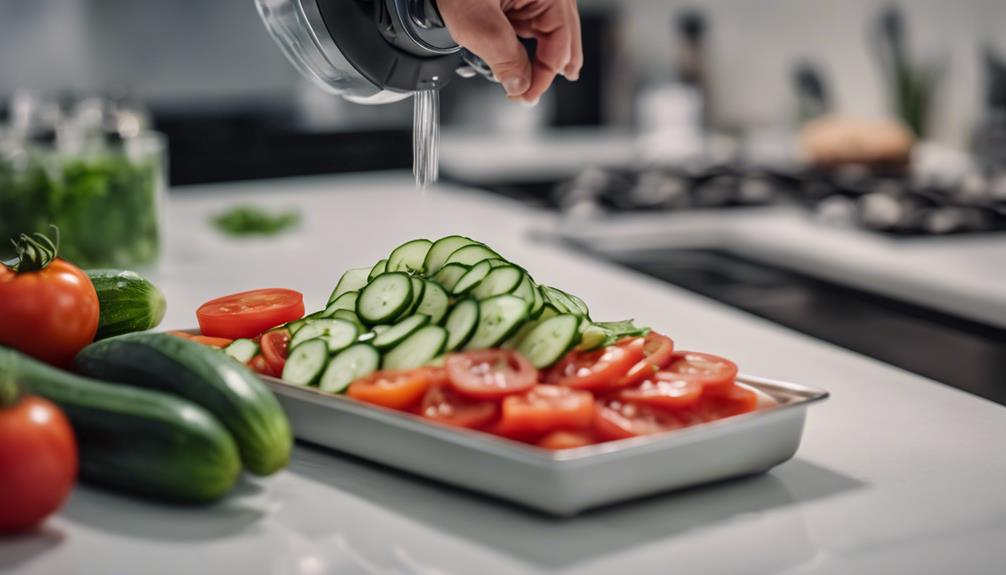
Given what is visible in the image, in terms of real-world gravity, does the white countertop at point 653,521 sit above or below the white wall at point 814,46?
below

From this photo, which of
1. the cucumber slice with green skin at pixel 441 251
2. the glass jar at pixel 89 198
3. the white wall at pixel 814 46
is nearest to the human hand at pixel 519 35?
the cucumber slice with green skin at pixel 441 251

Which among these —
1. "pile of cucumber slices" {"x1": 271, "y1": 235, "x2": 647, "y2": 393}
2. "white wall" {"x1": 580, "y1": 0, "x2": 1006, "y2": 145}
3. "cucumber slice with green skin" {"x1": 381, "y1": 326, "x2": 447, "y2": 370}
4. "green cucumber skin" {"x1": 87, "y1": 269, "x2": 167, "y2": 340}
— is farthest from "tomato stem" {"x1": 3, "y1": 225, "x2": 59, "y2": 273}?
"white wall" {"x1": 580, "y1": 0, "x2": 1006, "y2": 145}

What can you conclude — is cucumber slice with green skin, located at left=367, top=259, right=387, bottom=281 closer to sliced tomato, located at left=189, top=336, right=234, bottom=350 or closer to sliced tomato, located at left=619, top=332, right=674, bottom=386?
sliced tomato, located at left=189, top=336, right=234, bottom=350

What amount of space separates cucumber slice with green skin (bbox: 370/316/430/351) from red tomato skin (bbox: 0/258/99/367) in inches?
11.6

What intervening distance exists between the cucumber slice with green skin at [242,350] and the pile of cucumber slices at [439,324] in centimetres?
4

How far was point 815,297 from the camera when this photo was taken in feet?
6.42

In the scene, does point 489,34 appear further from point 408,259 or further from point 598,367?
point 598,367

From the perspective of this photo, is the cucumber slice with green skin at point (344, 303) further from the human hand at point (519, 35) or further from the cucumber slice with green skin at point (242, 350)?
the human hand at point (519, 35)

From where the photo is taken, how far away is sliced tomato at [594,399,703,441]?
0.89 metres

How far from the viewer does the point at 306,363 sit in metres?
1.02

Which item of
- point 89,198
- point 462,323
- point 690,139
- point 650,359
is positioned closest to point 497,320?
point 462,323

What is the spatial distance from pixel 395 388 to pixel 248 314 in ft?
0.90

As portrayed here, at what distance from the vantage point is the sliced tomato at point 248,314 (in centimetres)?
116

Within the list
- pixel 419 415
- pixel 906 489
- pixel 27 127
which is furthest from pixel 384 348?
pixel 27 127
